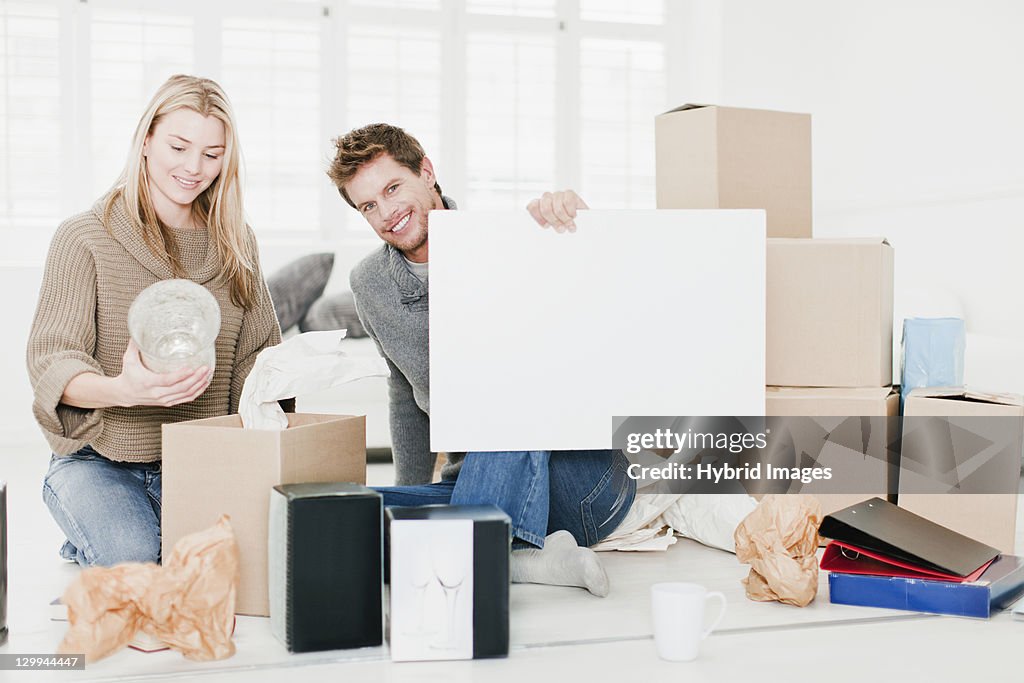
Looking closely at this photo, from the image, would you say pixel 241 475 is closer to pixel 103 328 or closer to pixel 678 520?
pixel 103 328

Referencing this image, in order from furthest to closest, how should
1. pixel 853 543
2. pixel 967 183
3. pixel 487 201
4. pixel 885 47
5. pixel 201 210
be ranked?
1. pixel 487 201
2. pixel 885 47
3. pixel 967 183
4. pixel 201 210
5. pixel 853 543

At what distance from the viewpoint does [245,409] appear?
154cm

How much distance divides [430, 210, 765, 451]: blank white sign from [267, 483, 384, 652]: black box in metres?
0.35

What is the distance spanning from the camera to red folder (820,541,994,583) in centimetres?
147

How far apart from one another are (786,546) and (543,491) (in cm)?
40

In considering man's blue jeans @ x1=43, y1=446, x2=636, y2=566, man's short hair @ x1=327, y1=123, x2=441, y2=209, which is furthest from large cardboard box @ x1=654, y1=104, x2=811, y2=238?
man's blue jeans @ x1=43, y1=446, x2=636, y2=566

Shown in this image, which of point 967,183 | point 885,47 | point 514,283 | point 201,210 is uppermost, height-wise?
point 885,47

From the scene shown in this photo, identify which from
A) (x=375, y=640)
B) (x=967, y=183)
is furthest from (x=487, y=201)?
(x=375, y=640)

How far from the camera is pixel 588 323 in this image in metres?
1.63

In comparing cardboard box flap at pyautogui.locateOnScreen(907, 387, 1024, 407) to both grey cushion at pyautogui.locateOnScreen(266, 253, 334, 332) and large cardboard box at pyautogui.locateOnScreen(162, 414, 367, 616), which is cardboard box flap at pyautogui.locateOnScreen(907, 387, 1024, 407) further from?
grey cushion at pyautogui.locateOnScreen(266, 253, 334, 332)

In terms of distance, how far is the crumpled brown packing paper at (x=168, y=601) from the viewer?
115 centimetres

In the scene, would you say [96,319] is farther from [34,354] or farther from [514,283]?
[514,283]

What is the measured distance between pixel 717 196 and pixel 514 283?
22.0 inches

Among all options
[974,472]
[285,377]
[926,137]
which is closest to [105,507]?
[285,377]
